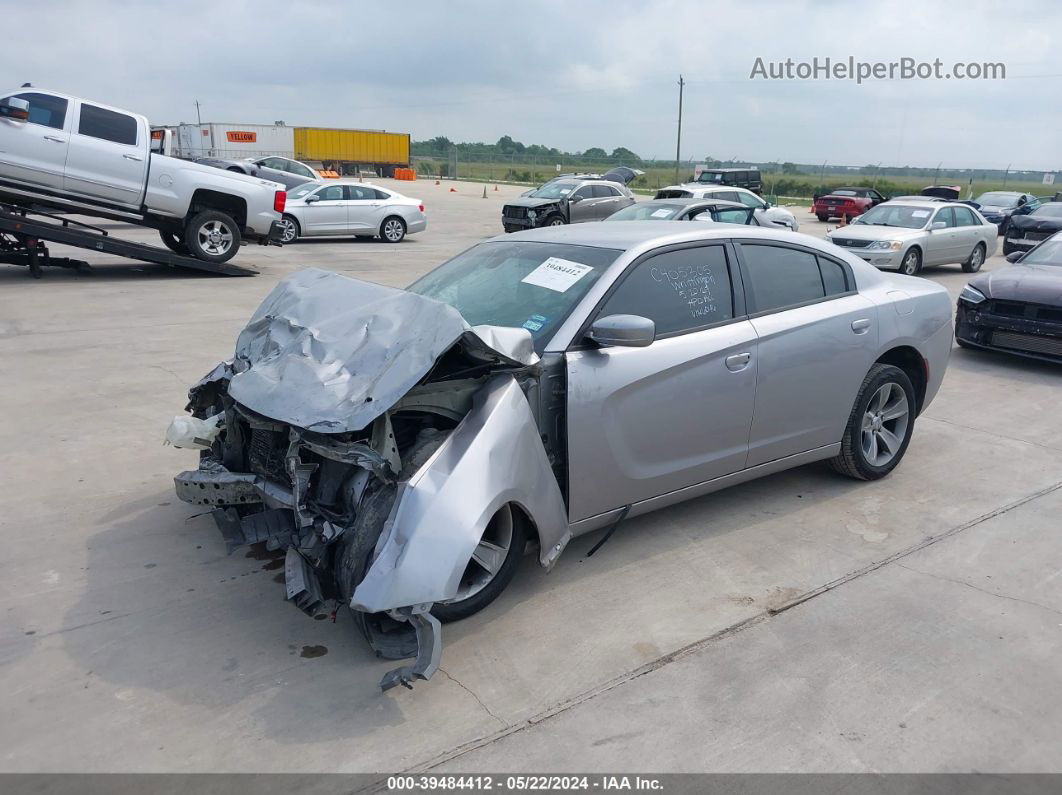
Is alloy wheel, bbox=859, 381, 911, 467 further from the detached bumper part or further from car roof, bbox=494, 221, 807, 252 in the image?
the detached bumper part

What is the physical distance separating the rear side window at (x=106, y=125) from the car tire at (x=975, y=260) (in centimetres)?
1541

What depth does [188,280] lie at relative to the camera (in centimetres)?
1294

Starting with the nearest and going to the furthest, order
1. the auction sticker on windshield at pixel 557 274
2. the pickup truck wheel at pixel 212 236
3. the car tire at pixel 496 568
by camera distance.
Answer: the car tire at pixel 496 568 → the auction sticker on windshield at pixel 557 274 → the pickup truck wheel at pixel 212 236

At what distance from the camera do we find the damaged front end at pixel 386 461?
3.15 m

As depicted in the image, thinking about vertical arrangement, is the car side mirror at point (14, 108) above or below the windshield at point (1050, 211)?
above

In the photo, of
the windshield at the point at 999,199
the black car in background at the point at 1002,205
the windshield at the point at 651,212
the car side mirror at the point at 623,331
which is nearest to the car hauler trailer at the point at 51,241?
the windshield at the point at 651,212

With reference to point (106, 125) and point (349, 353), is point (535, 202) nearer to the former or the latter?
point (106, 125)

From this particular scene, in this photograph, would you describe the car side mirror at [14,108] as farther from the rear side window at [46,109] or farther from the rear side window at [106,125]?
the rear side window at [106,125]

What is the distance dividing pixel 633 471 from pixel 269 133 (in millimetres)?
52676

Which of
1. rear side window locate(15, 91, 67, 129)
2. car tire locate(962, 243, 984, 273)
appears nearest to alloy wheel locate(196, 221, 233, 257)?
rear side window locate(15, 91, 67, 129)

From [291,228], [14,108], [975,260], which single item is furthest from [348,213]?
[975,260]

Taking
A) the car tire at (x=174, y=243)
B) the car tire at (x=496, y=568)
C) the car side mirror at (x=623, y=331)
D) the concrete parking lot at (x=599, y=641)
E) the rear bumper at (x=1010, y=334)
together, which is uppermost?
the car tire at (x=174, y=243)

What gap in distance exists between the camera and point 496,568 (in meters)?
3.67

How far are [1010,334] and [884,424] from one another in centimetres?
Answer: 433
